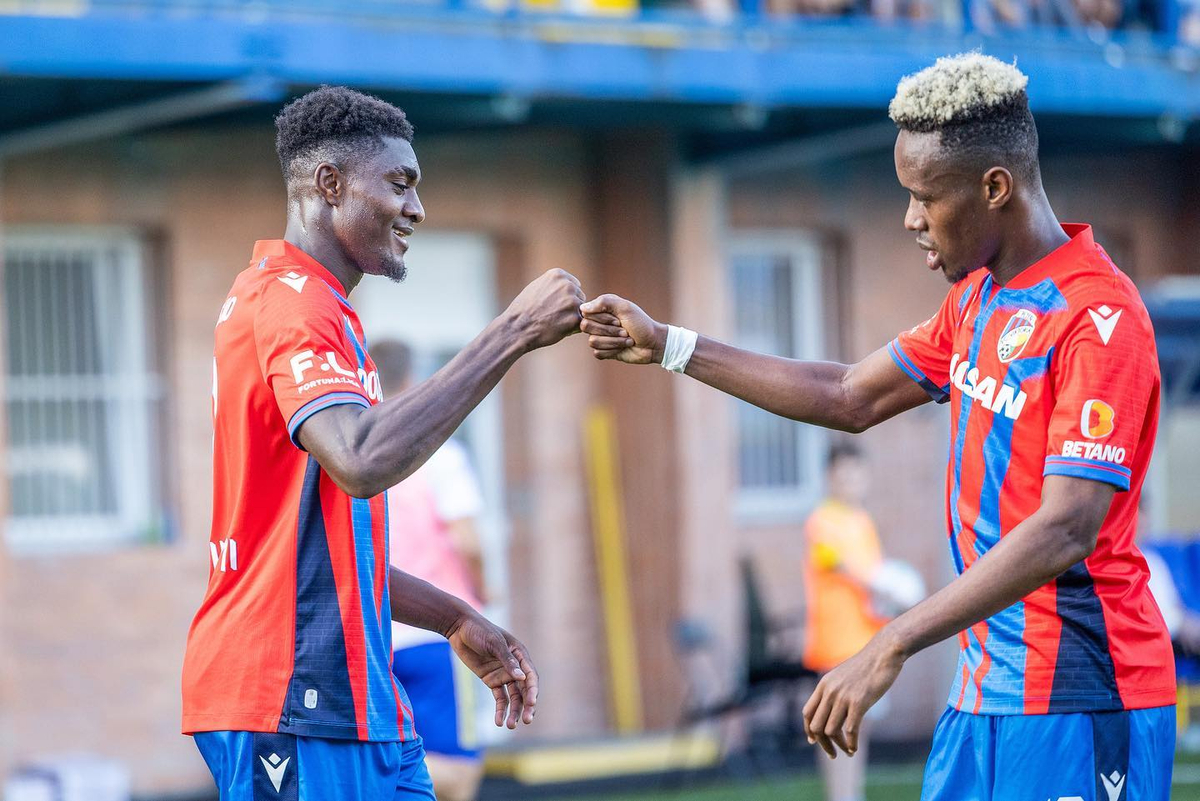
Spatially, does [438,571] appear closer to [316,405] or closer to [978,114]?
[316,405]

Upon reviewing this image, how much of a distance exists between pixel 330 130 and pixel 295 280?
41cm

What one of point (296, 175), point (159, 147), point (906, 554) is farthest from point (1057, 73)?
point (296, 175)

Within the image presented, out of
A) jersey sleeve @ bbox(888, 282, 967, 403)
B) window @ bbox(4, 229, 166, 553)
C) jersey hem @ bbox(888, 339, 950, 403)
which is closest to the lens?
jersey sleeve @ bbox(888, 282, 967, 403)

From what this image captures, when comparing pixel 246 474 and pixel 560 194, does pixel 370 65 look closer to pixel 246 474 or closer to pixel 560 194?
pixel 560 194

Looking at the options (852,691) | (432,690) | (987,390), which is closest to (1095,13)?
(432,690)

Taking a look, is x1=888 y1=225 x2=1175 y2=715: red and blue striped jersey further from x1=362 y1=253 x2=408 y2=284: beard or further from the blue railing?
the blue railing

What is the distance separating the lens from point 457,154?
1121 centimetres

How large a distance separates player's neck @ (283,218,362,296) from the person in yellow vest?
18.1 feet

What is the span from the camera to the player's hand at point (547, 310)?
11.8 ft

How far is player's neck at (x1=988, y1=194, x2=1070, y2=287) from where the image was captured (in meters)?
3.62

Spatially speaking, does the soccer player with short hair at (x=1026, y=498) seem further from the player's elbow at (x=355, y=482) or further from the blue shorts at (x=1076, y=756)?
the player's elbow at (x=355, y=482)

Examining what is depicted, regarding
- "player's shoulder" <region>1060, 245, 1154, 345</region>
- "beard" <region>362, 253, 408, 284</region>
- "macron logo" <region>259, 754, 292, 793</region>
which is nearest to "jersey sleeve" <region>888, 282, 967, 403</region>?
"player's shoulder" <region>1060, 245, 1154, 345</region>

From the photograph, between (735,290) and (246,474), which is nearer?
(246,474)

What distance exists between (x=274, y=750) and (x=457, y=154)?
8138 millimetres
